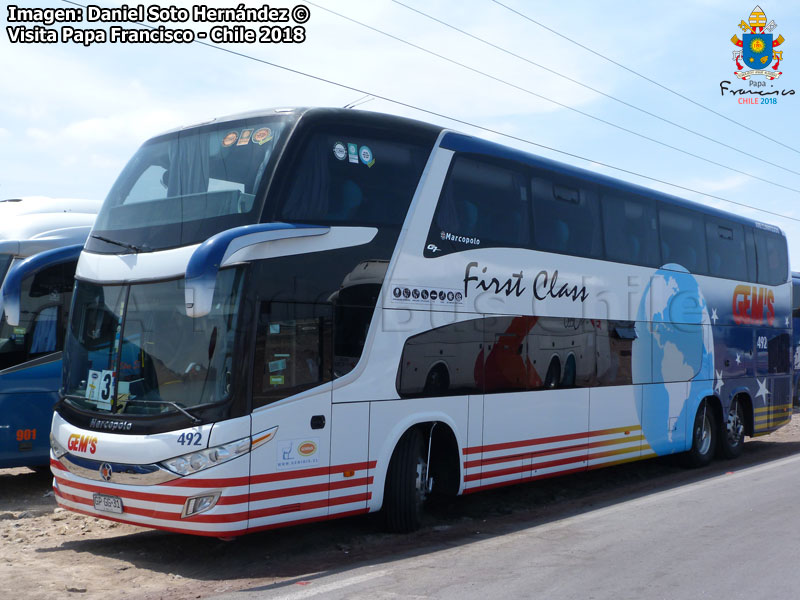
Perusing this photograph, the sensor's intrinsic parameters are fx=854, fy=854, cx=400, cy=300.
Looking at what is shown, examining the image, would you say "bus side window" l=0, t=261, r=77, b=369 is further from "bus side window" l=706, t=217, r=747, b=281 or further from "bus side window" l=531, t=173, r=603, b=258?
"bus side window" l=706, t=217, r=747, b=281

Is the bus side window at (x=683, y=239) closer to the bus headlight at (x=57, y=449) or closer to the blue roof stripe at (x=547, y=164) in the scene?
the blue roof stripe at (x=547, y=164)

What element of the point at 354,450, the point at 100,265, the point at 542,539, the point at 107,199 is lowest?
the point at 542,539

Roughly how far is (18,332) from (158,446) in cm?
465

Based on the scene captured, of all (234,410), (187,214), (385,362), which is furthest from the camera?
(385,362)

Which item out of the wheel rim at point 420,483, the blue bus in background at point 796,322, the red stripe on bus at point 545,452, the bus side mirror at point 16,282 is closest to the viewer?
the bus side mirror at point 16,282

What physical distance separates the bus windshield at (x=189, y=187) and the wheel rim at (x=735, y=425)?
10981mm

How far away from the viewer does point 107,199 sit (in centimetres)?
855

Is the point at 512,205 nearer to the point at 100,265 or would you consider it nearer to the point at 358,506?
the point at 358,506

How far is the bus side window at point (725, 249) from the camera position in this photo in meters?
14.7

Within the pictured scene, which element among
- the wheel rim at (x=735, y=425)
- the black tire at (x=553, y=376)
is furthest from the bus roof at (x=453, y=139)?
the wheel rim at (x=735, y=425)

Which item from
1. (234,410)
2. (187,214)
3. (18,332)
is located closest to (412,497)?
(234,410)

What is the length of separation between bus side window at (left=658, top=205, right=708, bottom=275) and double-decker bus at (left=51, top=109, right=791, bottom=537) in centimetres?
205

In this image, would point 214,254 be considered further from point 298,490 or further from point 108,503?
point 108,503

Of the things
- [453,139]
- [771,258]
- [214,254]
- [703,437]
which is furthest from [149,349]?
[771,258]
